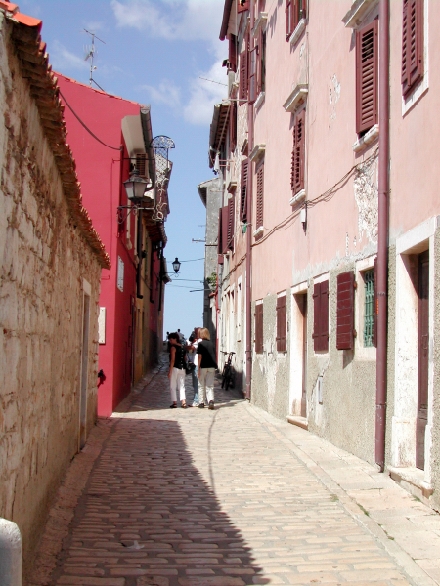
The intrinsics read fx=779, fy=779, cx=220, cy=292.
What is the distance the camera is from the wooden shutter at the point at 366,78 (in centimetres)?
898

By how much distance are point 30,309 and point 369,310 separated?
195 inches

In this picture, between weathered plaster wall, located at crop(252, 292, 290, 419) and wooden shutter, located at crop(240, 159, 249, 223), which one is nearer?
weathered plaster wall, located at crop(252, 292, 290, 419)

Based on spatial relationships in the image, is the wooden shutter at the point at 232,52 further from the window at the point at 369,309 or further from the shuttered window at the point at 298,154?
the window at the point at 369,309

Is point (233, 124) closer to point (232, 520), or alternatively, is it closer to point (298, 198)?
point (298, 198)

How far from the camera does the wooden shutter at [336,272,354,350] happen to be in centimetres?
945

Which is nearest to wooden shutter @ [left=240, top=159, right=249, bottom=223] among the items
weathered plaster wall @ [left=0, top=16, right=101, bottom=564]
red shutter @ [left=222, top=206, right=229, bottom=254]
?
red shutter @ [left=222, top=206, right=229, bottom=254]

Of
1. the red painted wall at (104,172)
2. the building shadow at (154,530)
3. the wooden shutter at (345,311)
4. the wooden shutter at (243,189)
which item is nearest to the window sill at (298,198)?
the wooden shutter at (345,311)

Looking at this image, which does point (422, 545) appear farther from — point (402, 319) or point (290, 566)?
point (402, 319)

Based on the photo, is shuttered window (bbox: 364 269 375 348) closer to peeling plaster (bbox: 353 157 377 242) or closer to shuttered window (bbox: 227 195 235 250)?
peeling plaster (bbox: 353 157 377 242)

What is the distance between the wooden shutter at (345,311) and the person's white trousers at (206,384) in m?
6.02

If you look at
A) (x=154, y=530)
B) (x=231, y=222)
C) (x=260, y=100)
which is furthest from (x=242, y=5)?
(x=154, y=530)

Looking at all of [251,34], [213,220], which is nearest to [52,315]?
[251,34]

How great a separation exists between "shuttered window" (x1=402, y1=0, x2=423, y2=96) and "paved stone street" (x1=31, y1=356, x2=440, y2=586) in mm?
3956

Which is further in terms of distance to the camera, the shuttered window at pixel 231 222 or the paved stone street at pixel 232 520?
the shuttered window at pixel 231 222
